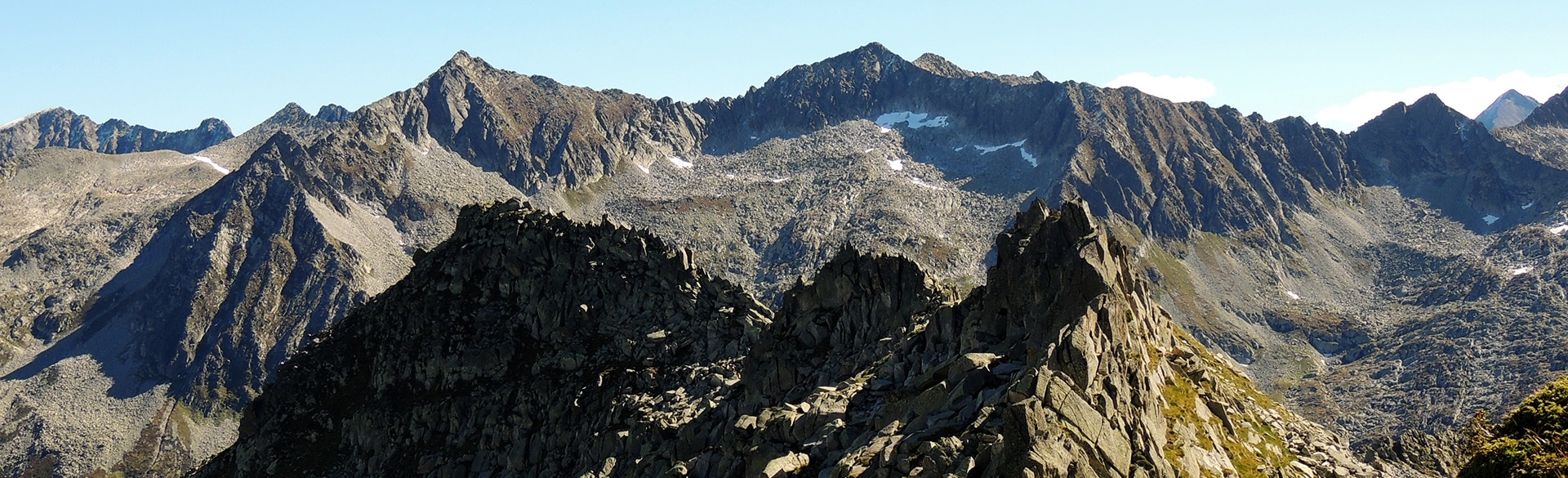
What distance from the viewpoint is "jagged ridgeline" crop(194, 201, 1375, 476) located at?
1581 inches

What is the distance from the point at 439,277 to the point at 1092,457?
2959 inches

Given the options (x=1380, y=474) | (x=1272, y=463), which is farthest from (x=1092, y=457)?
(x=1380, y=474)

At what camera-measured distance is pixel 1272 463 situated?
147 ft

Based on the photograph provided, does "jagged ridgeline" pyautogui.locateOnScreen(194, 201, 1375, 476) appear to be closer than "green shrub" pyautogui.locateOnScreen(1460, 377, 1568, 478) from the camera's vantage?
No

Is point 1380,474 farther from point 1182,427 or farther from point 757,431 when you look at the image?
point 757,431

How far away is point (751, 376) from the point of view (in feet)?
207

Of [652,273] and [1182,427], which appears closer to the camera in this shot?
[1182,427]

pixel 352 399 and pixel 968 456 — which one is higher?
pixel 968 456

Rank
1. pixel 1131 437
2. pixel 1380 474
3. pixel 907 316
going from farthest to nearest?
1. pixel 907 316
2. pixel 1380 474
3. pixel 1131 437

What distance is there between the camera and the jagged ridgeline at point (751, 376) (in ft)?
132

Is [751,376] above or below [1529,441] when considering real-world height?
below

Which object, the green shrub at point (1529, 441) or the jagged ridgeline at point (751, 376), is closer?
the green shrub at point (1529, 441)

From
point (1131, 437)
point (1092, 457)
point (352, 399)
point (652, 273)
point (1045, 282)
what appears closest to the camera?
point (1092, 457)

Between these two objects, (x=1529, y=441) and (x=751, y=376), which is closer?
(x=1529, y=441)
